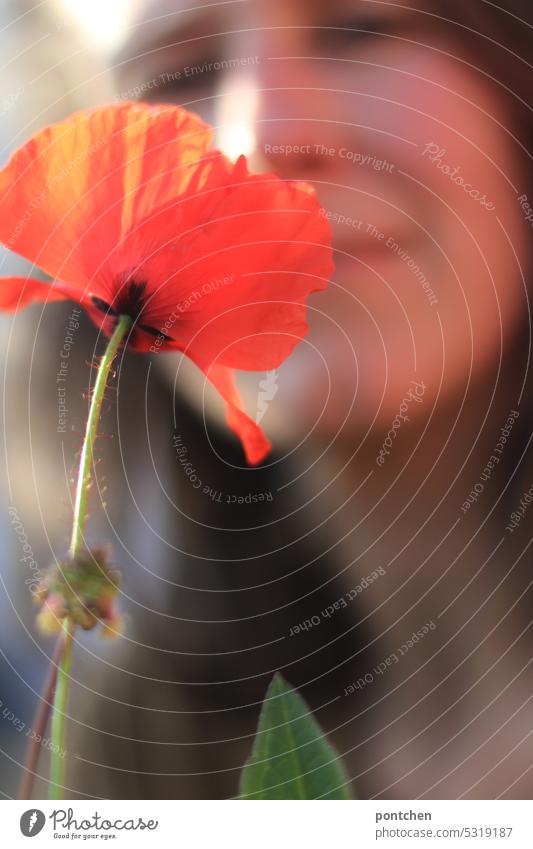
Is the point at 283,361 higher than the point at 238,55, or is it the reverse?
the point at 238,55

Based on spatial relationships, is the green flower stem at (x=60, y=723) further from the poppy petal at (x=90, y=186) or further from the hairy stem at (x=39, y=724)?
the poppy petal at (x=90, y=186)

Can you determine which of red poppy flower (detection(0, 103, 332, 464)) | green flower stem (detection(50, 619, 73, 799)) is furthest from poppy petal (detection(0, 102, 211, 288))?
green flower stem (detection(50, 619, 73, 799))

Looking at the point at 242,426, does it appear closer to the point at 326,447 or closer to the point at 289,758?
the point at 326,447

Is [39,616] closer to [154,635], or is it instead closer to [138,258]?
[154,635]

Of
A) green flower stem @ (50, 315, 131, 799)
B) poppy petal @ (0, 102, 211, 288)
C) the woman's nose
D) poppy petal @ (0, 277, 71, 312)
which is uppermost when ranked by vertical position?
the woman's nose

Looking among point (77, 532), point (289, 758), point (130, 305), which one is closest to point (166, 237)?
point (130, 305)

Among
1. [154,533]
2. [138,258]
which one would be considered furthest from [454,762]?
[138,258]

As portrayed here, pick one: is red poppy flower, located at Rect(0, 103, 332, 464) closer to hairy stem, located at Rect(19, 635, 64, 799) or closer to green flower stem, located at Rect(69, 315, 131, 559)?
green flower stem, located at Rect(69, 315, 131, 559)
